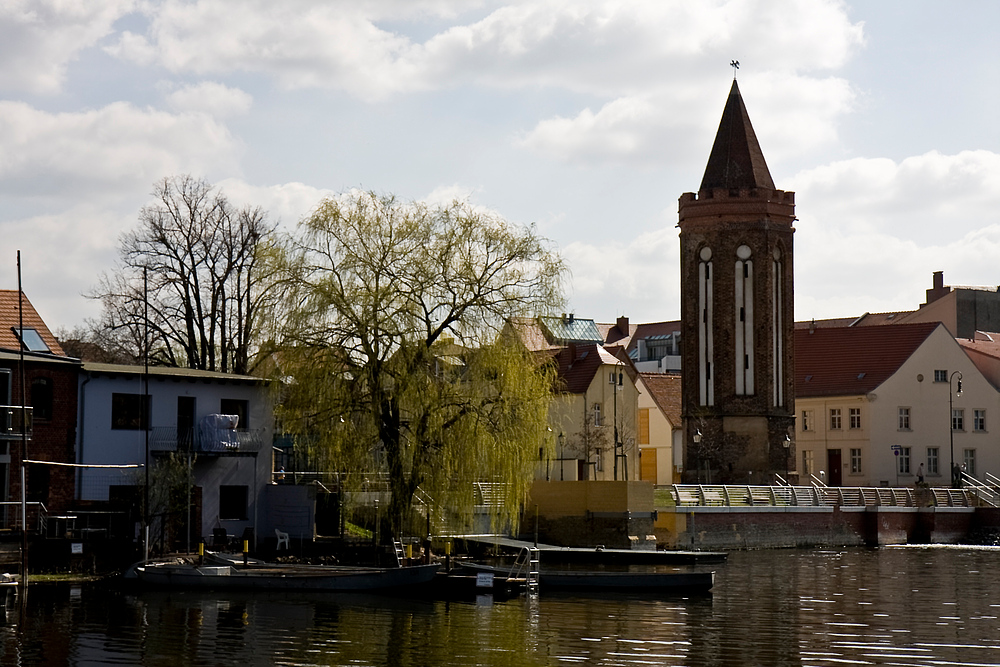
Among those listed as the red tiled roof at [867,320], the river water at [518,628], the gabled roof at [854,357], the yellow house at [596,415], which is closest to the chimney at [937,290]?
the red tiled roof at [867,320]

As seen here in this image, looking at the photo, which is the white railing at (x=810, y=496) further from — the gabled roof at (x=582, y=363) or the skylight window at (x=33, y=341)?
the skylight window at (x=33, y=341)

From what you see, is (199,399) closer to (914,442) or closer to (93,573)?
(93,573)

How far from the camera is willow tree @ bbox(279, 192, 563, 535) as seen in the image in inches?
1566

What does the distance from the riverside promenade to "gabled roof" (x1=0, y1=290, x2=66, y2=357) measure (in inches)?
975

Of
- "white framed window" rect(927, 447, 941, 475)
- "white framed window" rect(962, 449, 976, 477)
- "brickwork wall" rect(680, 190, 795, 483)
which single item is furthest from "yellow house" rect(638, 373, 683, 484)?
"white framed window" rect(962, 449, 976, 477)

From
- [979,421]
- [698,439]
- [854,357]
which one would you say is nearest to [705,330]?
[698,439]

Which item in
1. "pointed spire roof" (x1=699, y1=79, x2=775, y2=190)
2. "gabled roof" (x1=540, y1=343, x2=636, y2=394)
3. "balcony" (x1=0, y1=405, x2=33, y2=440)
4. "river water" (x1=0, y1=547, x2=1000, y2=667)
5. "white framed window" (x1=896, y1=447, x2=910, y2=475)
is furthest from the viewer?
"white framed window" (x1=896, y1=447, x2=910, y2=475)

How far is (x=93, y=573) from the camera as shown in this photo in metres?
41.2

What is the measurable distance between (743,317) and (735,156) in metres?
8.56

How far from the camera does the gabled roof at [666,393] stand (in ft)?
281

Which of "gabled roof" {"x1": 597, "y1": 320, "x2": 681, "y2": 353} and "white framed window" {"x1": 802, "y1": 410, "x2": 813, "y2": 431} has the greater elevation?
"gabled roof" {"x1": 597, "y1": 320, "x2": 681, "y2": 353}

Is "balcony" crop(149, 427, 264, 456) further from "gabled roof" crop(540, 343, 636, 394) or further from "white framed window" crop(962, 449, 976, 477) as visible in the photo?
"white framed window" crop(962, 449, 976, 477)

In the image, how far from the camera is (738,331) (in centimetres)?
7150

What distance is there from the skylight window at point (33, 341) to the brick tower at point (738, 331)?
36202 millimetres
